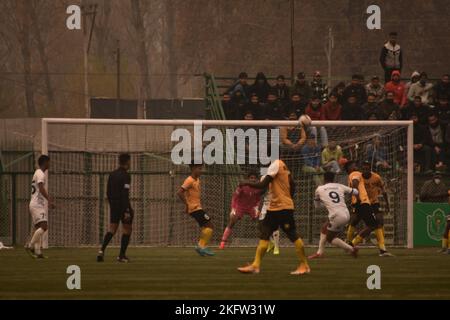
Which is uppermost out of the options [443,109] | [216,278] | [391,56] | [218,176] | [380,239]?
[391,56]

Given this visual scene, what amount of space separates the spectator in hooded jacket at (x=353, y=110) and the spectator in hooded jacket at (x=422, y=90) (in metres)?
1.86

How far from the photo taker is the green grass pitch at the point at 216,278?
17.4 m

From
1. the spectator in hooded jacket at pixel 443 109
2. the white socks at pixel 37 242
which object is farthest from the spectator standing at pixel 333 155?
the white socks at pixel 37 242

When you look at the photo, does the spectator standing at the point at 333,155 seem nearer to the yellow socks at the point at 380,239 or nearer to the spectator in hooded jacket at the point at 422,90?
the spectator in hooded jacket at the point at 422,90

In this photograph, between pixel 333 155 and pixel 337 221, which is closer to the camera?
pixel 337 221

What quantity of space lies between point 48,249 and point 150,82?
38273 mm

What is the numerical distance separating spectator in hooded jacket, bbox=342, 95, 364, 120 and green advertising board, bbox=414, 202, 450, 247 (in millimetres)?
3126

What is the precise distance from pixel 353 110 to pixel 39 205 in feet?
37.6

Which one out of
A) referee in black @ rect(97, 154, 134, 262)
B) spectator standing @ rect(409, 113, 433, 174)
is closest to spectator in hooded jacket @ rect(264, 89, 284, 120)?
spectator standing @ rect(409, 113, 433, 174)

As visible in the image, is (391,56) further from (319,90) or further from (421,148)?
(421,148)

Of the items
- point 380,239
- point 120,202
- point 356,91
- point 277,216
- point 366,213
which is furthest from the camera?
point 356,91

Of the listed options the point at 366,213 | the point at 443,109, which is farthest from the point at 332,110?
the point at 366,213

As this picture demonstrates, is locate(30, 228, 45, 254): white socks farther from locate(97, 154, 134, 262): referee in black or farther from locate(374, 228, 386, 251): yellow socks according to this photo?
locate(374, 228, 386, 251): yellow socks

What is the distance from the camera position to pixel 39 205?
2628 centimetres
